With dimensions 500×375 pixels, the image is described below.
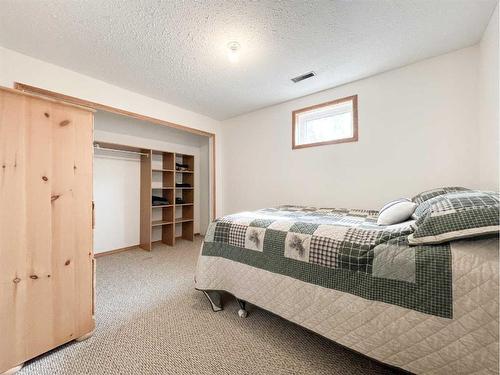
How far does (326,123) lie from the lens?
293 cm

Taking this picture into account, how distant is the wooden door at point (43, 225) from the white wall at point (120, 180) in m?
2.08

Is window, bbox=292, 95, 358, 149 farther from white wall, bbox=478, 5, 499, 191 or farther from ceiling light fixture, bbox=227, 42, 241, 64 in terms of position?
ceiling light fixture, bbox=227, 42, 241, 64

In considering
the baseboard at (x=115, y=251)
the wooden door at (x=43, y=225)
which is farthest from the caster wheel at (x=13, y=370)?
the baseboard at (x=115, y=251)

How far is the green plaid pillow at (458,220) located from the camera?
0.83 metres

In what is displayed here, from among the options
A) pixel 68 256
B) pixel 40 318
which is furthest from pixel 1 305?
pixel 68 256

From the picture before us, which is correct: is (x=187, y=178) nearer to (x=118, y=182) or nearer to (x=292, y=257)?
(x=118, y=182)

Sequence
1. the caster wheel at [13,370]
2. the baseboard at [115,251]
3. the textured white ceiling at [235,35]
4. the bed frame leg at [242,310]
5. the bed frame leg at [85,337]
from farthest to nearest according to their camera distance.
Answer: the baseboard at [115,251]
the bed frame leg at [242,310]
the textured white ceiling at [235,35]
the bed frame leg at [85,337]
the caster wheel at [13,370]

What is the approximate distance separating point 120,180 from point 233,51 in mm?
2627

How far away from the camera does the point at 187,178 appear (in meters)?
4.13

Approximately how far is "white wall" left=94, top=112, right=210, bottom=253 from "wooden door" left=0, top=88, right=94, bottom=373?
2083mm

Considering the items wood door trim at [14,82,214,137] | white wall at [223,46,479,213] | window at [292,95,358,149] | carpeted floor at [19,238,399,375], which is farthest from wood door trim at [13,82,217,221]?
window at [292,95,358,149]

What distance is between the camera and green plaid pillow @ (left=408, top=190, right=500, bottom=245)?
0.83 m

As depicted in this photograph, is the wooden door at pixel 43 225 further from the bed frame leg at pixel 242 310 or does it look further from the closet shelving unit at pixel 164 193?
the closet shelving unit at pixel 164 193

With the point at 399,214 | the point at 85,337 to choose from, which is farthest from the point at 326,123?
the point at 85,337
